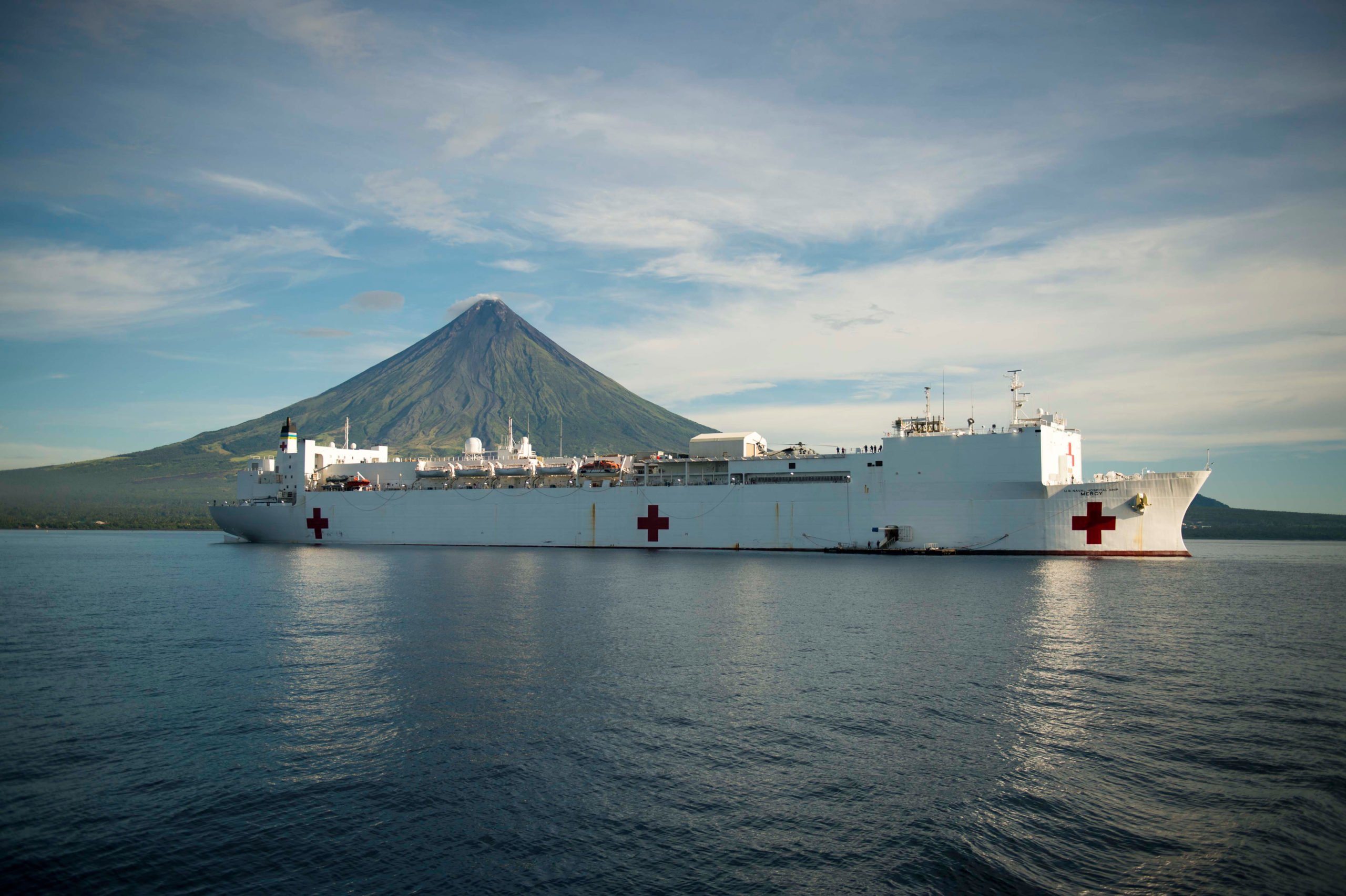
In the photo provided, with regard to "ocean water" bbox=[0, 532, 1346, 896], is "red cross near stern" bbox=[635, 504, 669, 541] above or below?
above

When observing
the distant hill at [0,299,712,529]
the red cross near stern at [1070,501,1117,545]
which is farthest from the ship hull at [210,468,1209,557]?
the distant hill at [0,299,712,529]

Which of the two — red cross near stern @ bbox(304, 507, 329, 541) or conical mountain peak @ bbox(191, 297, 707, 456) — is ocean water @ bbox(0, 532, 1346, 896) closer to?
red cross near stern @ bbox(304, 507, 329, 541)

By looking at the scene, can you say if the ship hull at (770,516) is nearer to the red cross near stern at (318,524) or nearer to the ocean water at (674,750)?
the red cross near stern at (318,524)

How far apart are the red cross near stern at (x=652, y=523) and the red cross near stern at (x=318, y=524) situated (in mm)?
15776

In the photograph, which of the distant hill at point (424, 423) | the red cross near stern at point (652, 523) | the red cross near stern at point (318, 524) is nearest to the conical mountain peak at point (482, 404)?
the distant hill at point (424, 423)

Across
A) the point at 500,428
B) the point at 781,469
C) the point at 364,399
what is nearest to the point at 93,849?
the point at 781,469

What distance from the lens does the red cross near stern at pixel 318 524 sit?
34469 mm

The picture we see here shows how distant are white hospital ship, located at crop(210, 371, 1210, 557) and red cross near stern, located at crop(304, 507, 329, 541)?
8 cm

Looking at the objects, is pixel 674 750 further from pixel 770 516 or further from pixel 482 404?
pixel 482 404

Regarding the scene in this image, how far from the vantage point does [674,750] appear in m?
6.78

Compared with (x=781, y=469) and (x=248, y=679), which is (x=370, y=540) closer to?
(x=781, y=469)

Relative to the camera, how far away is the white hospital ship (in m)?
24.1

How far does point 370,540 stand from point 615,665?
27.3 m

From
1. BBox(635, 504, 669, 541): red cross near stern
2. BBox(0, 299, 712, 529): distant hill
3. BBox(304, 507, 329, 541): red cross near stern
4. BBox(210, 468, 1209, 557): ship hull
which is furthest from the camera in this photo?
BBox(0, 299, 712, 529): distant hill
